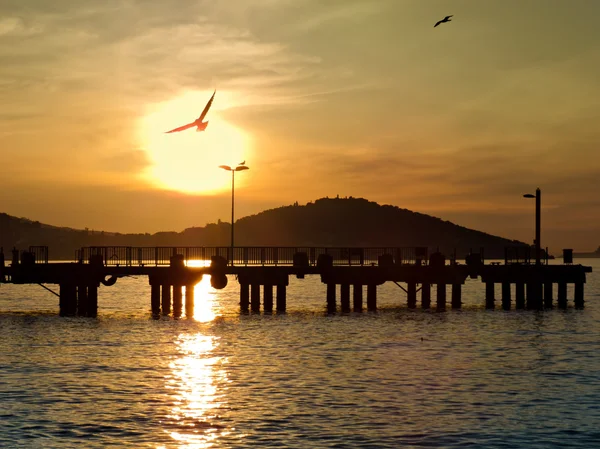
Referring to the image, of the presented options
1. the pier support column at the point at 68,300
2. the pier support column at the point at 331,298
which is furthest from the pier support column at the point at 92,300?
the pier support column at the point at 331,298

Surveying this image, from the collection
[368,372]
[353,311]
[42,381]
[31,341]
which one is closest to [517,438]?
[368,372]

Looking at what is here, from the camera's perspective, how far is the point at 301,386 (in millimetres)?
37406

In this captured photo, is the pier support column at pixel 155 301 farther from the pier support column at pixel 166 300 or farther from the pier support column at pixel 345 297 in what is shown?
the pier support column at pixel 345 297

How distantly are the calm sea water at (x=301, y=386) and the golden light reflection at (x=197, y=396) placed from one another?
9cm

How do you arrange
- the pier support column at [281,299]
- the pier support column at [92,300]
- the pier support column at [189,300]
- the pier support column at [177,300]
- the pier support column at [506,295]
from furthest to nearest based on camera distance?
the pier support column at [506,295] < the pier support column at [177,300] < the pier support column at [281,299] < the pier support column at [189,300] < the pier support column at [92,300]

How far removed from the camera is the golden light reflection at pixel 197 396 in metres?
27.5

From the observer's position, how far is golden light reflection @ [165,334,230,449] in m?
27.5

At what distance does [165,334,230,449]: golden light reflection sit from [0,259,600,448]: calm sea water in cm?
9

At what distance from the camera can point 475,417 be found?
30.5 metres

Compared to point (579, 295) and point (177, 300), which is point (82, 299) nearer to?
point (177, 300)

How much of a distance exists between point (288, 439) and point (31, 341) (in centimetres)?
3501

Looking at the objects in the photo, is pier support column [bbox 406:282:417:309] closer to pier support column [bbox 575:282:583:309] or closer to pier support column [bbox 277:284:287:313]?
pier support column [bbox 277:284:287:313]

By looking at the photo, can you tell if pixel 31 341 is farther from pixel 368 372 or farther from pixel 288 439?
pixel 288 439

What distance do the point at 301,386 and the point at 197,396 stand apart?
16.1ft
